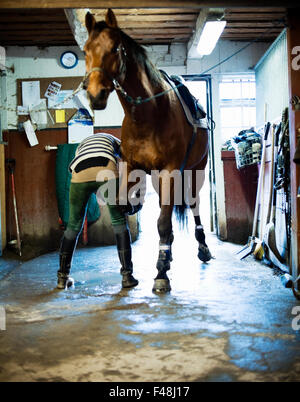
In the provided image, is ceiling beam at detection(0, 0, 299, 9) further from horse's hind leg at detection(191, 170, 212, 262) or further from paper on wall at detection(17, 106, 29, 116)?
paper on wall at detection(17, 106, 29, 116)

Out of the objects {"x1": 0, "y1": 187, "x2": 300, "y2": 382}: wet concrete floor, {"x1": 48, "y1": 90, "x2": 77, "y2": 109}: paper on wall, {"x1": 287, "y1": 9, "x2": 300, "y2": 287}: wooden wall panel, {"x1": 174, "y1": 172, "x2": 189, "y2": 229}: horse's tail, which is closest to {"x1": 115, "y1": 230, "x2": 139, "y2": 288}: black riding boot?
{"x1": 0, "y1": 187, "x2": 300, "y2": 382}: wet concrete floor

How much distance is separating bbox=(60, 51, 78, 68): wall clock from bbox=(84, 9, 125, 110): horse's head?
14.1 ft

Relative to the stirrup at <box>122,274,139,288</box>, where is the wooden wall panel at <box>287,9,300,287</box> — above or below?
above

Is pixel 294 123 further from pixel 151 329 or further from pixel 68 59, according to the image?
pixel 68 59

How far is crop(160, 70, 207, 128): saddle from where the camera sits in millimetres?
3969

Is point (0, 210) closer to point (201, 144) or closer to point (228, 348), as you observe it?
point (201, 144)

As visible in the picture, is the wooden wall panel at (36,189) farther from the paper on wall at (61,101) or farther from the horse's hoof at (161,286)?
the horse's hoof at (161,286)

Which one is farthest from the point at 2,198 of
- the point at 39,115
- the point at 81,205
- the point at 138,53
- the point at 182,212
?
the point at 138,53

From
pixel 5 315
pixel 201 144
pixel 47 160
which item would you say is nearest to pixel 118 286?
pixel 5 315

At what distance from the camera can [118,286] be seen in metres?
3.72

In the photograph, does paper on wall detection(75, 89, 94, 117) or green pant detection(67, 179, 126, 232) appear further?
paper on wall detection(75, 89, 94, 117)

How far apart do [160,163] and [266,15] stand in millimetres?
3796

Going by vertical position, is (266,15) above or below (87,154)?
above

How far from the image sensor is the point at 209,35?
5.93 meters
